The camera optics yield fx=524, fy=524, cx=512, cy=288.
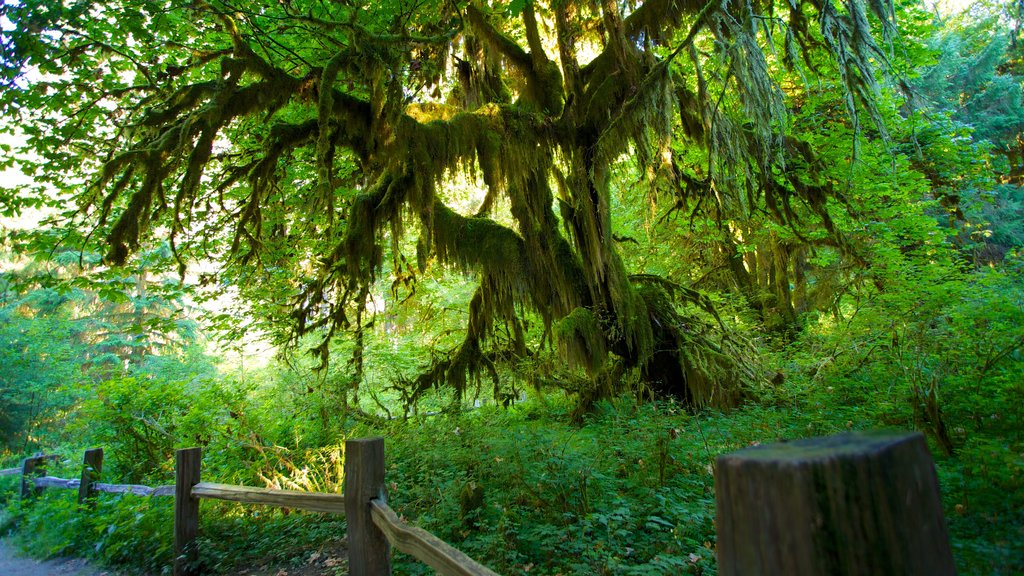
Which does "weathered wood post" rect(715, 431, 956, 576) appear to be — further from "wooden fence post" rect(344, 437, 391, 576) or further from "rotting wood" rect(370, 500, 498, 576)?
"wooden fence post" rect(344, 437, 391, 576)

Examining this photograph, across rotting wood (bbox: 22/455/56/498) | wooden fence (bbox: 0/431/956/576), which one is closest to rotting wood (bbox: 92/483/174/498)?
rotting wood (bbox: 22/455/56/498)

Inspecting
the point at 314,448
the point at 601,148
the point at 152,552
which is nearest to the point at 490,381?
the point at 314,448

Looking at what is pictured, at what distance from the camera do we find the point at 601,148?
7156 mm

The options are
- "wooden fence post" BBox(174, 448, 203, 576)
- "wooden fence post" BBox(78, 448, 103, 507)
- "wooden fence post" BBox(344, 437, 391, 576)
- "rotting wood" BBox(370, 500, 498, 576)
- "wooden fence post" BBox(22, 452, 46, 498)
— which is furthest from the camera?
"wooden fence post" BBox(22, 452, 46, 498)

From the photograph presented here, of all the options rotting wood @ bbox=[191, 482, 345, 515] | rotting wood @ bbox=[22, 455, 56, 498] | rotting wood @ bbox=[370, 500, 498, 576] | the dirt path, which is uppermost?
rotting wood @ bbox=[370, 500, 498, 576]

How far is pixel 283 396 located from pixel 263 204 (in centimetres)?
362

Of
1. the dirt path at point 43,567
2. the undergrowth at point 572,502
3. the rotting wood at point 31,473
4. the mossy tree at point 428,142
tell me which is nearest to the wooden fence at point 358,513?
the undergrowth at point 572,502

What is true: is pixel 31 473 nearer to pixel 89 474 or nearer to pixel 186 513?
pixel 89 474

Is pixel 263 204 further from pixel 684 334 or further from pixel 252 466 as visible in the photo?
pixel 684 334

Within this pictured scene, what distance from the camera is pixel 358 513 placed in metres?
3.46

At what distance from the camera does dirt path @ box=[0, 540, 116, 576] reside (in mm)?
6276

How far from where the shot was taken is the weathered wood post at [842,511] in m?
0.87

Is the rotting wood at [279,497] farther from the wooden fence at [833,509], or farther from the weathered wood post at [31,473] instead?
the weathered wood post at [31,473]

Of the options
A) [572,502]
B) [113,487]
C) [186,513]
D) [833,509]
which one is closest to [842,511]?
[833,509]
